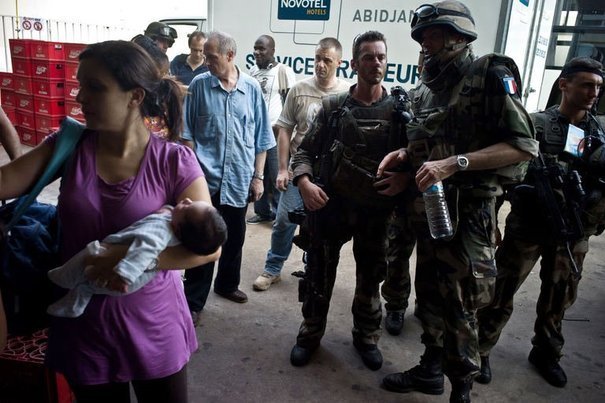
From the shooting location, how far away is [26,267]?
1411 mm

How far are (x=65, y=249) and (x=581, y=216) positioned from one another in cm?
268

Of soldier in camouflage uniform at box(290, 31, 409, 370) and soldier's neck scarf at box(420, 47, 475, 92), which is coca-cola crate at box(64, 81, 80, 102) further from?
soldier's neck scarf at box(420, 47, 475, 92)

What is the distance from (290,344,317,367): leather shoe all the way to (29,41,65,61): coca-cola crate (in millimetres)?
7404

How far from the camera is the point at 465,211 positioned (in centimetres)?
216

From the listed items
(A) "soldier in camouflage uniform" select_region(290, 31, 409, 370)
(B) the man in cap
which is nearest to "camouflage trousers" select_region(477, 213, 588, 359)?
(A) "soldier in camouflage uniform" select_region(290, 31, 409, 370)

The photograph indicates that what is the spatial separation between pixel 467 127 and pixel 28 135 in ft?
28.3

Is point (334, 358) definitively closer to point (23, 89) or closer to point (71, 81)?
point (71, 81)

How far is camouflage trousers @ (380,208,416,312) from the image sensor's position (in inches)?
121

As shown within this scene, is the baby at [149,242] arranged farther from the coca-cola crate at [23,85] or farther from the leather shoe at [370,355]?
the coca-cola crate at [23,85]

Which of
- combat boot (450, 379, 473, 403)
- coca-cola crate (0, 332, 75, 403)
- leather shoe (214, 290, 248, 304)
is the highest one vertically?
coca-cola crate (0, 332, 75, 403)

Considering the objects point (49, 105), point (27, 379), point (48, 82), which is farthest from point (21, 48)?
point (27, 379)

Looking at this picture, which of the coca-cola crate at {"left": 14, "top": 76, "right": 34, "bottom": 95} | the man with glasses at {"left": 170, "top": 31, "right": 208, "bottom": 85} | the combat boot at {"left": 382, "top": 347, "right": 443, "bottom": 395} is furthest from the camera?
the coca-cola crate at {"left": 14, "top": 76, "right": 34, "bottom": 95}

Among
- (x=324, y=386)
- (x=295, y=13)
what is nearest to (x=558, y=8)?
(x=295, y=13)

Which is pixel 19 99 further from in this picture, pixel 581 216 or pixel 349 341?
pixel 581 216
